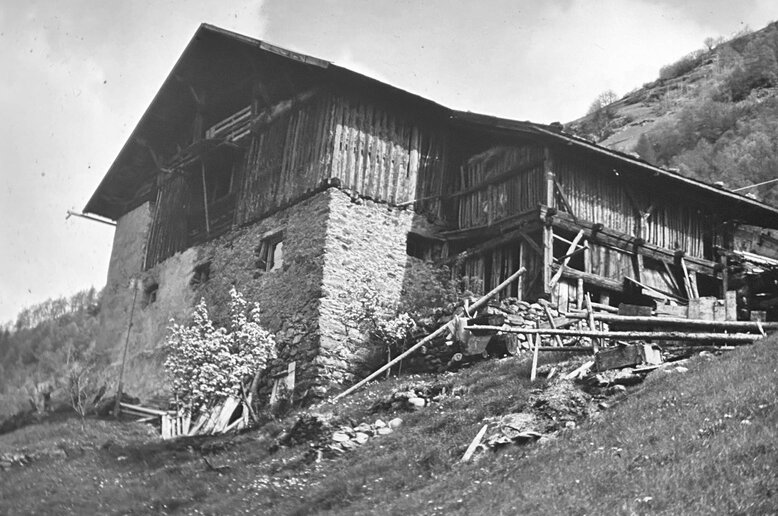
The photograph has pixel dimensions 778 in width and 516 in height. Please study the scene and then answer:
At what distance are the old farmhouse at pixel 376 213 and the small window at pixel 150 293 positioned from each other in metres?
0.27

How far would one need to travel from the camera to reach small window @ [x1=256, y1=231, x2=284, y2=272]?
22969 millimetres

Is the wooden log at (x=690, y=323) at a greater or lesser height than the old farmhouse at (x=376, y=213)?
lesser

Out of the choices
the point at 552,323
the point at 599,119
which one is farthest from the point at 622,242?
the point at 599,119

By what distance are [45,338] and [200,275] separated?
Answer: 133 ft

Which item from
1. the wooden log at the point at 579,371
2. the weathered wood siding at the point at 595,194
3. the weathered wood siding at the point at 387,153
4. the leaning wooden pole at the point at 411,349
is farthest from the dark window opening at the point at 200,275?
the wooden log at the point at 579,371

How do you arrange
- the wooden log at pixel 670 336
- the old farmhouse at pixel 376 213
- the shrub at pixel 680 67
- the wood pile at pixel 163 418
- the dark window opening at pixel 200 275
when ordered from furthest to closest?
the shrub at pixel 680 67
the dark window opening at pixel 200 275
the old farmhouse at pixel 376 213
the wood pile at pixel 163 418
the wooden log at pixel 670 336

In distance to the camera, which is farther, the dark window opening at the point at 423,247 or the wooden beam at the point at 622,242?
the dark window opening at the point at 423,247

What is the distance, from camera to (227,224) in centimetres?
2534

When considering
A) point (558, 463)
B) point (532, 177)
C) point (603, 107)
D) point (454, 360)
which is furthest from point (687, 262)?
point (603, 107)

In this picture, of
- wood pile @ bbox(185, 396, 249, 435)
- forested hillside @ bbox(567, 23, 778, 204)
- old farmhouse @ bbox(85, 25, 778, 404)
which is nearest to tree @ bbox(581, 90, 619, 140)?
forested hillside @ bbox(567, 23, 778, 204)

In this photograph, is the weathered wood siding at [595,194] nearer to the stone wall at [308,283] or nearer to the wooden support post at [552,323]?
the stone wall at [308,283]

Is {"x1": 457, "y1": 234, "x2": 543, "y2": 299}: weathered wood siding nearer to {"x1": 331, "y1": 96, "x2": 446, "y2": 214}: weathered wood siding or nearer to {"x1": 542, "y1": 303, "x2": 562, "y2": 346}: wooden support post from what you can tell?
{"x1": 542, "y1": 303, "x2": 562, "y2": 346}: wooden support post

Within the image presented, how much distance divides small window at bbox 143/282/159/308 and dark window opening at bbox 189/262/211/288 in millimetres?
2203

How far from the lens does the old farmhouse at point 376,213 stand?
2136 centimetres
